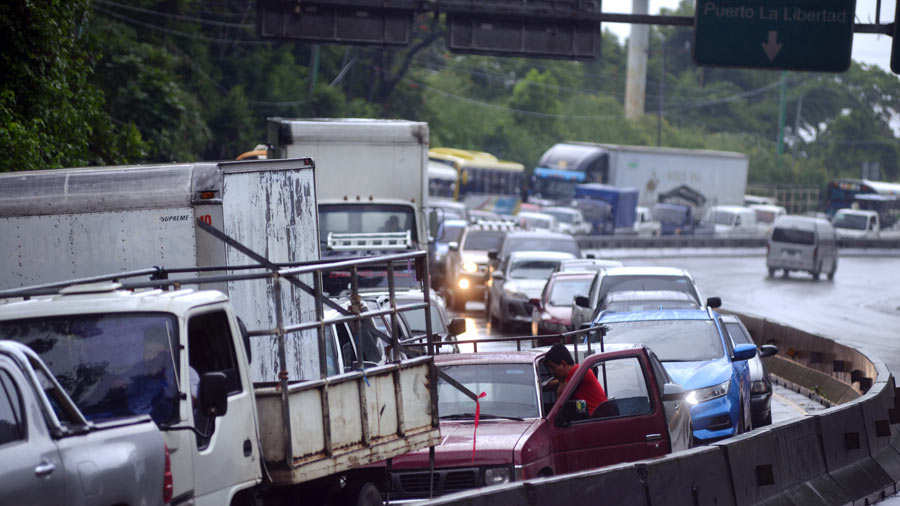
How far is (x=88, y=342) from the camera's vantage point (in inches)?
257

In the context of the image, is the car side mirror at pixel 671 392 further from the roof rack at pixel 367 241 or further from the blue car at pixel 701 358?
the roof rack at pixel 367 241

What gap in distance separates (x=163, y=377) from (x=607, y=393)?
4.90m

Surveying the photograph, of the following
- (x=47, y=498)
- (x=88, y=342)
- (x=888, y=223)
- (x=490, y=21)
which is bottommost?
(x=888, y=223)

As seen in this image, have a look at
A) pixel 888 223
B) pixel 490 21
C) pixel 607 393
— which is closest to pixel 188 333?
pixel 607 393

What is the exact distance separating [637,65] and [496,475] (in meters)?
90.0

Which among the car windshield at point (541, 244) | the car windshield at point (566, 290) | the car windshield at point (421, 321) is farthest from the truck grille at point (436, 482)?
the car windshield at point (541, 244)

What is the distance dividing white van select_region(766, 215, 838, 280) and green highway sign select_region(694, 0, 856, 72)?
73.7 ft

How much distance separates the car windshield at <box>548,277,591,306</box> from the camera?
22.2 metres

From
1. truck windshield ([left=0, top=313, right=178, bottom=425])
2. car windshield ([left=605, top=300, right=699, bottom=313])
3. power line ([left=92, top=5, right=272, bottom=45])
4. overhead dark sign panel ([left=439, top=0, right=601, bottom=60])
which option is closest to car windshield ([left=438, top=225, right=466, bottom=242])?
power line ([left=92, top=5, right=272, bottom=45])

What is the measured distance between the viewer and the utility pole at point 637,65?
3711 inches

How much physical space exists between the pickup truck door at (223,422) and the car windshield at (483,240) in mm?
24398

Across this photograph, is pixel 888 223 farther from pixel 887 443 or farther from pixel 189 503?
pixel 189 503

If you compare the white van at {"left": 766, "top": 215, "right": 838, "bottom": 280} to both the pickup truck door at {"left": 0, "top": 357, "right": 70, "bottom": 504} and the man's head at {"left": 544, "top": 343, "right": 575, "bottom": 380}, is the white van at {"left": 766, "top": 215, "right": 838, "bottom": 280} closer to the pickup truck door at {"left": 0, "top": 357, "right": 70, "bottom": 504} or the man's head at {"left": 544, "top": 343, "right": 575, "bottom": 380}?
the man's head at {"left": 544, "top": 343, "right": 575, "bottom": 380}

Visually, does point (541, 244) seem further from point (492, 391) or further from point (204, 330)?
point (204, 330)
